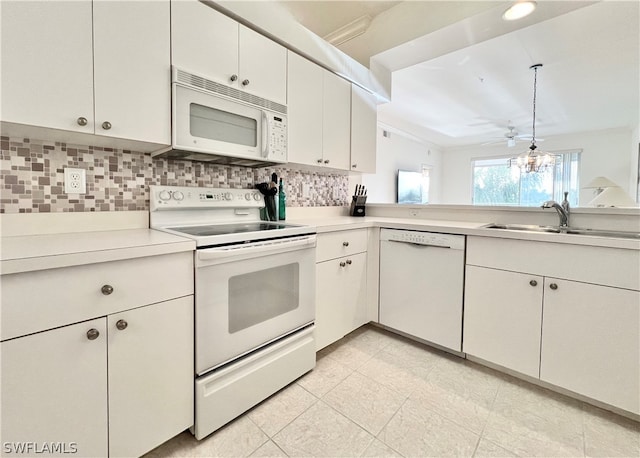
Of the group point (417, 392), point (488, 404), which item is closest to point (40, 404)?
point (417, 392)

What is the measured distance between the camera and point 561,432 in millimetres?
1315

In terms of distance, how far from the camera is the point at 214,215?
178 cm

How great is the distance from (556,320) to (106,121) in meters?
2.28

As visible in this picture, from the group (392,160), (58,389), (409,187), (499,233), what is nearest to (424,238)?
(499,233)

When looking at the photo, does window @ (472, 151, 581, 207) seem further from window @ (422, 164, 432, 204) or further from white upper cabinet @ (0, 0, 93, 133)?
white upper cabinet @ (0, 0, 93, 133)

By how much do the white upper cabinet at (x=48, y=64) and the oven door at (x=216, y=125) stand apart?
334 mm

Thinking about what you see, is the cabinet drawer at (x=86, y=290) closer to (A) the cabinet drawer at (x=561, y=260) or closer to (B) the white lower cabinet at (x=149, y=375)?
(B) the white lower cabinet at (x=149, y=375)

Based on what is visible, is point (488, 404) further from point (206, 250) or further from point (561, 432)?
point (206, 250)

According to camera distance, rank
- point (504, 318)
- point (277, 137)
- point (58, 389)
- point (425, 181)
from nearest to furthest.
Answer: point (58, 389) → point (504, 318) → point (277, 137) → point (425, 181)

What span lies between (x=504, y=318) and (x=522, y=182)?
21.2 ft

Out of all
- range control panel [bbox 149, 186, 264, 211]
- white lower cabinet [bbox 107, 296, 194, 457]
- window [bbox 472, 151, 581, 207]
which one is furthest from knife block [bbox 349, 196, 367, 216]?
window [bbox 472, 151, 581, 207]

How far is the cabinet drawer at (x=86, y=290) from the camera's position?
2.67ft

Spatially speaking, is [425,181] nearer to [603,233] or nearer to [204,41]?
[603,233]

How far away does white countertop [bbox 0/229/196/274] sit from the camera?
32.1 inches
